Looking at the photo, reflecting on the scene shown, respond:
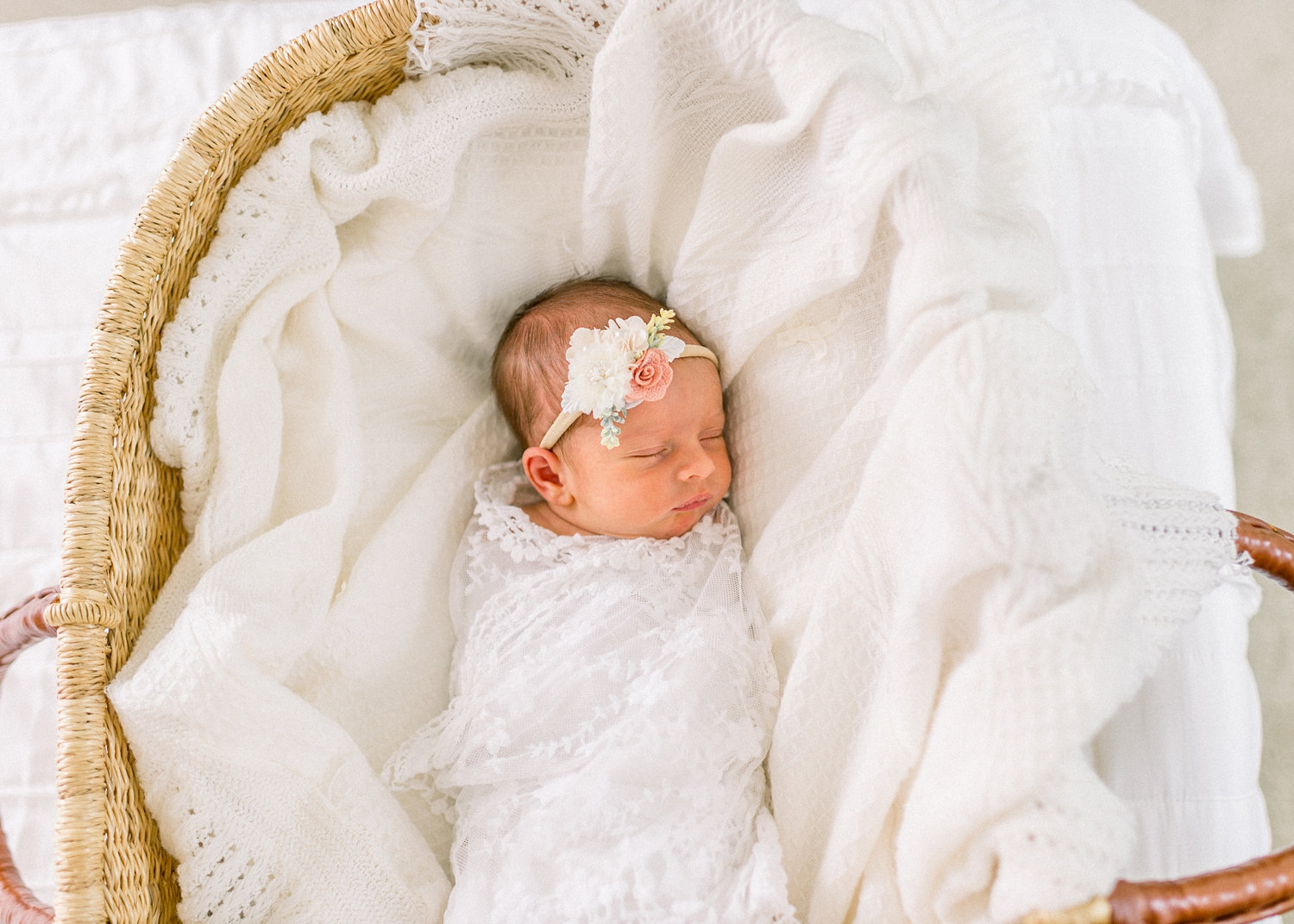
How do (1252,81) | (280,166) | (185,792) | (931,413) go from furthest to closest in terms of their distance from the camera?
(1252,81) < (280,166) < (185,792) < (931,413)

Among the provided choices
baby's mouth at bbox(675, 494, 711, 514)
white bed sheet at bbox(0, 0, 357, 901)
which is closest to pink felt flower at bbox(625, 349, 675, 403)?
baby's mouth at bbox(675, 494, 711, 514)

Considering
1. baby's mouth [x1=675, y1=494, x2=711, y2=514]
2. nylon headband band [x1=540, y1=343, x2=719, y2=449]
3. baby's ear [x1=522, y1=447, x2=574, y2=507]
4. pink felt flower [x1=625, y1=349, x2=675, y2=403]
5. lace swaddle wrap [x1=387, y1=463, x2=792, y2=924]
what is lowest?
lace swaddle wrap [x1=387, y1=463, x2=792, y2=924]

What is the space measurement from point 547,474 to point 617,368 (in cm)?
19

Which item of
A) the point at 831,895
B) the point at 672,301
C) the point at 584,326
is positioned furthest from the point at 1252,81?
the point at 831,895

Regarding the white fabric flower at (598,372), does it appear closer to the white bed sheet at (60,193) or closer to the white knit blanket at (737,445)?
the white knit blanket at (737,445)

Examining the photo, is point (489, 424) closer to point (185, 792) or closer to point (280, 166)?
point (280, 166)

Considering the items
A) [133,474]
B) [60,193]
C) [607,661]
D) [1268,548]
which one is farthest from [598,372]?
[60,193]

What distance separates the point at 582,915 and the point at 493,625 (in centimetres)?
32

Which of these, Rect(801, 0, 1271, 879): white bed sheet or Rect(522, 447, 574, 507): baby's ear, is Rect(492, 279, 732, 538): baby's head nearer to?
Rect(522, 447, 574, 507): baby's ear

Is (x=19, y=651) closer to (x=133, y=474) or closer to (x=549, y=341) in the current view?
(x=133, y=474)

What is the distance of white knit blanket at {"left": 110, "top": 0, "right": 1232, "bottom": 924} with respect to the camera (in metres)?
0.75

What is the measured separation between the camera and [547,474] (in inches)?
45.0

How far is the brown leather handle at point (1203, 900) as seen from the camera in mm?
684

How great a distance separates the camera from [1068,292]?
1.21m
